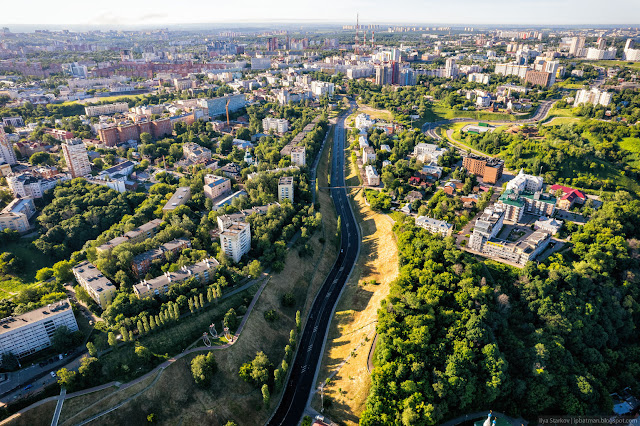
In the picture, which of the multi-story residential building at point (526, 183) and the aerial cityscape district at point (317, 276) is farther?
the multi-story residential building at point (526, 183)

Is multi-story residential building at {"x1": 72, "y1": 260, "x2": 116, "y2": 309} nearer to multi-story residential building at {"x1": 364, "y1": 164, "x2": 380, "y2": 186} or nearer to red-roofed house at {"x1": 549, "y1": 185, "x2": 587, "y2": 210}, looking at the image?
multi-story residential building at {"x1": 364, "y1": 164, "x2": 380, "y2": 186}

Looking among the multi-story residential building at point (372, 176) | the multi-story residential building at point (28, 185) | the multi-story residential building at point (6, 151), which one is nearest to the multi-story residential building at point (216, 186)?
the multi-story residential building at point (28, 185)

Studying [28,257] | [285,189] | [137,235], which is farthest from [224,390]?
[285,189]

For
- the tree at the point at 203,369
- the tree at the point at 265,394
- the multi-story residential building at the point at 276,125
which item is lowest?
the tree at the point at 265,394

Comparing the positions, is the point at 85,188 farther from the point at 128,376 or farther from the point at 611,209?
the point at 611,209

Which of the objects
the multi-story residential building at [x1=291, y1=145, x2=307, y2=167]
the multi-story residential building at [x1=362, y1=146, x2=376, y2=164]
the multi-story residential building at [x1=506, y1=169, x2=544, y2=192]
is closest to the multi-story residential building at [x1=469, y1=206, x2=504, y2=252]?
the multi-story residential building at [x1=506, y1=169, x2=544, y2=192]

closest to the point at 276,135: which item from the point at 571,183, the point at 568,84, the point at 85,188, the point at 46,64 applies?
the point at 85,188

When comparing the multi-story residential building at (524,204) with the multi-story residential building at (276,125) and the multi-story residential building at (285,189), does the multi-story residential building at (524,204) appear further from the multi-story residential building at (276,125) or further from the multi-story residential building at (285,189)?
the multi-story residential building at (276,125)

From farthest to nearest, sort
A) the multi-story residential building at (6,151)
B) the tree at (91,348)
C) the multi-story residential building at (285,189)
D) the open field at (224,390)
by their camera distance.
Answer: the multi-story residential building at (6,151)
the multi-story residential building at (285,189)
the tree at (91,348)
the open field at (224,390)

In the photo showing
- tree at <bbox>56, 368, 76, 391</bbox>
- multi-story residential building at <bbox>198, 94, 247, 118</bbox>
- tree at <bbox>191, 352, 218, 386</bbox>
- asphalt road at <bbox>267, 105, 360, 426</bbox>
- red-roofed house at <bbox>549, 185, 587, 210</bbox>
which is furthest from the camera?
multi-story residential building at <bbox>198, 94, 247, 118</bbox>
